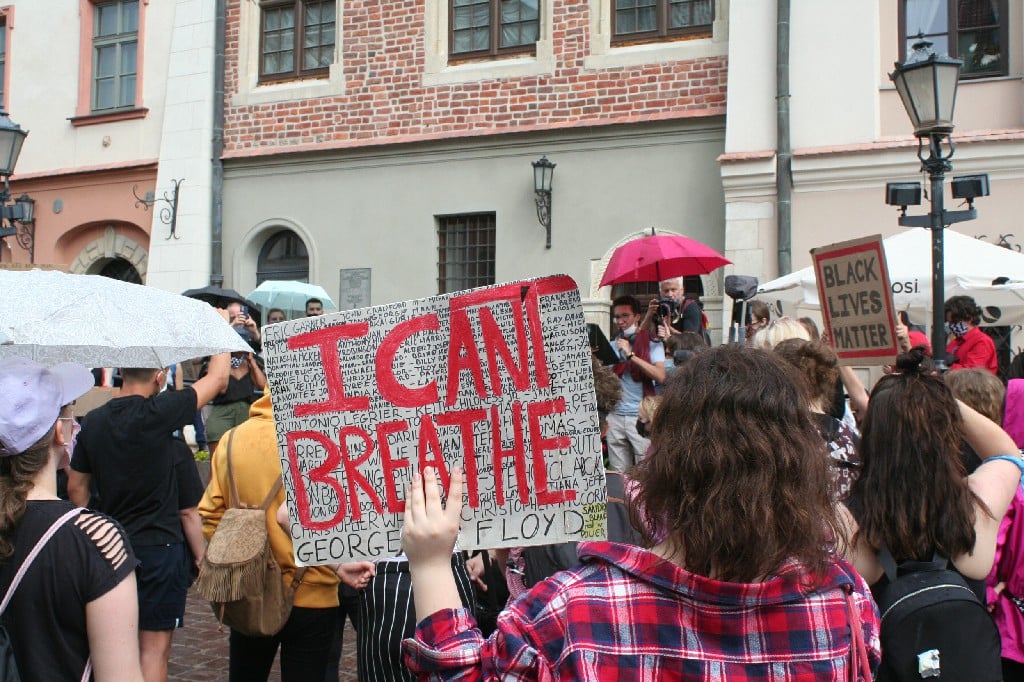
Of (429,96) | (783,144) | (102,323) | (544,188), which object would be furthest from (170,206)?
(102,323)

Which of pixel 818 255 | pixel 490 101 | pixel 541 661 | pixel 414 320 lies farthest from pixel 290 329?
pixel 490 101

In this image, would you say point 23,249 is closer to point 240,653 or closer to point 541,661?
point 240,653

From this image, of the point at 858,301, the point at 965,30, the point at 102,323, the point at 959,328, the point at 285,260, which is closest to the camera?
the point at 102,323

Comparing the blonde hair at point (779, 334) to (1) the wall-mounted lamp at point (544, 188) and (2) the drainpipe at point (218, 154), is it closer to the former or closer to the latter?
(1) the wall-mounted lamp at point (544, 188)

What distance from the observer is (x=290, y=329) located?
247 centimetres

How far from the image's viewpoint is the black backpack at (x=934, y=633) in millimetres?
2686

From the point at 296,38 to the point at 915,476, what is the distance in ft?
44.8

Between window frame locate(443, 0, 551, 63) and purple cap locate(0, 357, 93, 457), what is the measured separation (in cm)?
1149

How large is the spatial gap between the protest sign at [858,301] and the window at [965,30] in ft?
24.5

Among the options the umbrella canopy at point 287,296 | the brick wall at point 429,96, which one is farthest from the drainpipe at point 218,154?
the umbrella canopy at point 287,296

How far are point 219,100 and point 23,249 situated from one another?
445 centimetres

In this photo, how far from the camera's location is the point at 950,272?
820 cm

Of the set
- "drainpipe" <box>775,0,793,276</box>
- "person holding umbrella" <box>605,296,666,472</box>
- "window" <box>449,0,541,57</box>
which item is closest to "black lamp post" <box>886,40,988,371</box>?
"person holding umbrella" <box>605,296,666,472</box>

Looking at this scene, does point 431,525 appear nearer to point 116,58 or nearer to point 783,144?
point 783,144
